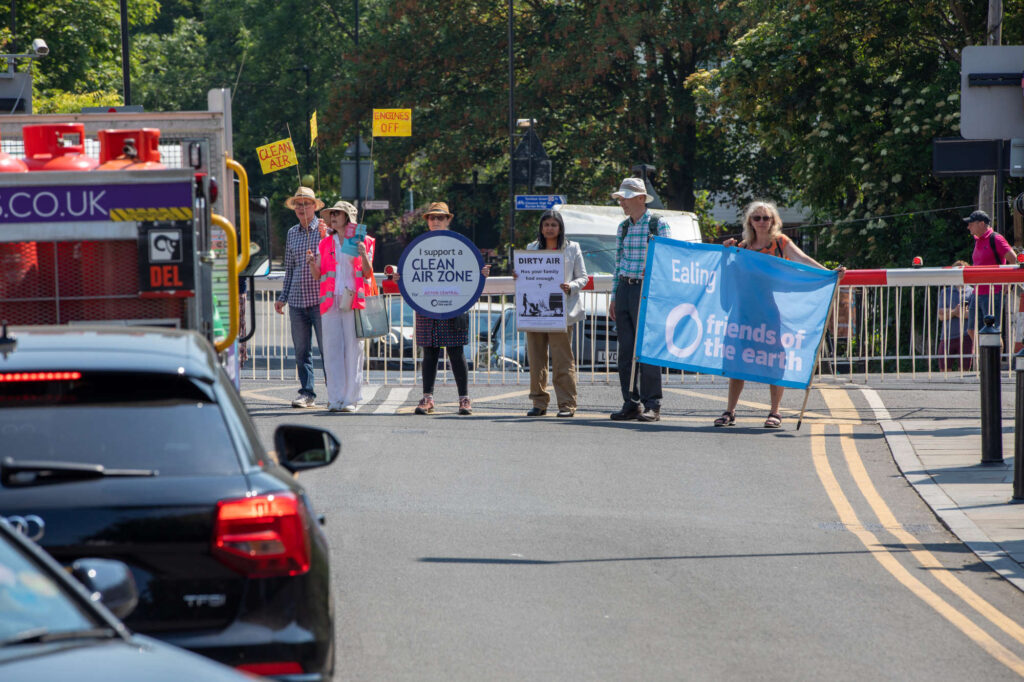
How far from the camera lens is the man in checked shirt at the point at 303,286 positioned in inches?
534

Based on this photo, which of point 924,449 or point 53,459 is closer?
point 53,459

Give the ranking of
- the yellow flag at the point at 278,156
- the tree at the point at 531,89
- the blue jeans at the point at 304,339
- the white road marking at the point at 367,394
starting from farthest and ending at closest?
the tree at the point at 531,89
the yellow flag at the point at 278,156
the white road marking at the point at 367,394
the blue jeans at the point at 304,339

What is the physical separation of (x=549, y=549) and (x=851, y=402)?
691cm

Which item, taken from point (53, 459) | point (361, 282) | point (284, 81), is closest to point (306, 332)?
point (361, 282)

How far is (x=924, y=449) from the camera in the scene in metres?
11.7

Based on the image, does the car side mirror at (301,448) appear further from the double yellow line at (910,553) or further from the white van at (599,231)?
the white van at (599,231)

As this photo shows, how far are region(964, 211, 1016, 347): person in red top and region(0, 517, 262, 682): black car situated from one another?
13041 millimetres

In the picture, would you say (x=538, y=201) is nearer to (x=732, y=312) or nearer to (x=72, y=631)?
(x=732, y=312)

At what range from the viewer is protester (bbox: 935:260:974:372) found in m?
15.2

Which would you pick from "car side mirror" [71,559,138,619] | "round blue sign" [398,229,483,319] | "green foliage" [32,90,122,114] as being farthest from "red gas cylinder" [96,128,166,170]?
"green foliage" [32,90,122,114]

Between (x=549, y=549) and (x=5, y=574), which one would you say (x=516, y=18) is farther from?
(x=5, y=574)

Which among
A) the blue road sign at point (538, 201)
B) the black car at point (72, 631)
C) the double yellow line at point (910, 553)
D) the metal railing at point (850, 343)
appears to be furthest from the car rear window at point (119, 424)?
the blue road sign at point (538, 201)

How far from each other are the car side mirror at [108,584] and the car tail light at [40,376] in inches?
41.4

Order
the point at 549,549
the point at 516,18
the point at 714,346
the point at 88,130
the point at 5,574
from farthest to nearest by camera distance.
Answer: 1. the point at 516,18
2. the point at 714,346
3. the point at 88,130
4. the point at 549,549
5. the point at 5,574
